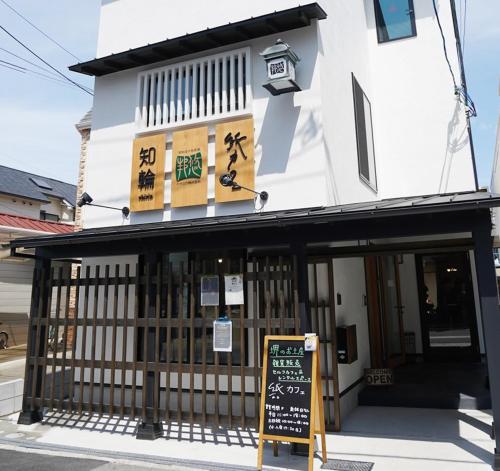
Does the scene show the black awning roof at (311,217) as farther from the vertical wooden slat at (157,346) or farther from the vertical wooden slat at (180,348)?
the vertical wooden slat at (180,348)

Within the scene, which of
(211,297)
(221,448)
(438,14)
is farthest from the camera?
(438,14)

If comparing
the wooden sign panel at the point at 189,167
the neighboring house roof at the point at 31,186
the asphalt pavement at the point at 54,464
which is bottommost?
the asphalt pavement at the point at 54,464

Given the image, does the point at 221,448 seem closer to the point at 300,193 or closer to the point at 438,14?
the point at 300,193

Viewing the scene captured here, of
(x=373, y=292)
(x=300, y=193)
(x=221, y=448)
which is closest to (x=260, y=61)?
(x=300, y=193)

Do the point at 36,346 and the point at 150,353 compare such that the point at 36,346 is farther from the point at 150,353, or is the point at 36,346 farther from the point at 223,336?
the point at 223,336

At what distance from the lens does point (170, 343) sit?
18.4ft

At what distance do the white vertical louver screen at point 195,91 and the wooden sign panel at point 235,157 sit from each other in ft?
0.90

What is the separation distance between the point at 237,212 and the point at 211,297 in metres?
1.62

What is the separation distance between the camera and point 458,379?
7.60 m

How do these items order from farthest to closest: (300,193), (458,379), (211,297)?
(458,379)
(300,193)
(211,297)

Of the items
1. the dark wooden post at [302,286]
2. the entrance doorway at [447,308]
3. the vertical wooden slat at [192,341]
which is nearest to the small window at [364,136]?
the entrance doorway at [447,308]

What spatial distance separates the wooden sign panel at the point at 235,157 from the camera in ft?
22.0

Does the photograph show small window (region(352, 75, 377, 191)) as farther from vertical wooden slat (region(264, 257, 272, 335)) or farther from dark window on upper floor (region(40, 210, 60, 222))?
dark window on upper floor (region(40, 210, 60, 222))

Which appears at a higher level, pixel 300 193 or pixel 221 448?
pixel 300 193
